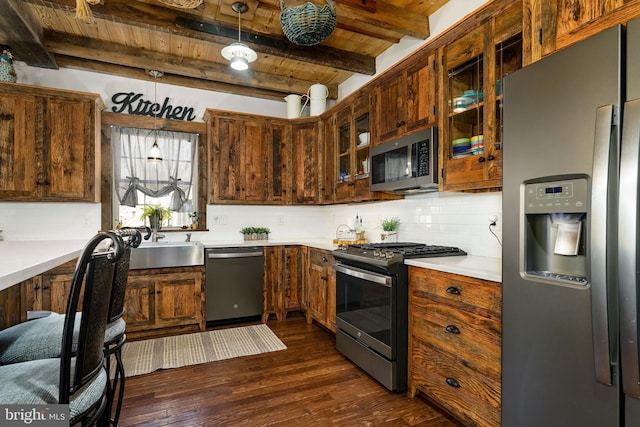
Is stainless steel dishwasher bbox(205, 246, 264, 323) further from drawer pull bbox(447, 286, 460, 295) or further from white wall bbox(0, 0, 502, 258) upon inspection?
drawer pull bbox(447, 286, 460, 295)

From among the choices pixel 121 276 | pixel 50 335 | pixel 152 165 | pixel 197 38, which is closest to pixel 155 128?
pixel 152 165

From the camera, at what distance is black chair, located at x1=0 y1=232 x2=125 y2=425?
32.8 inches

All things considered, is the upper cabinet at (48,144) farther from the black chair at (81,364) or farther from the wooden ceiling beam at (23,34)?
the black chair at (81,364)

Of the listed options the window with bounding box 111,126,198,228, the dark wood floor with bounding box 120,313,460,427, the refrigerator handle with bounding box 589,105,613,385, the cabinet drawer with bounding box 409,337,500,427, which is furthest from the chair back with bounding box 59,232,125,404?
the window with bounding box 111,126,198,228

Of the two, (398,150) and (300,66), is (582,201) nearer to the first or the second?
(398,150)

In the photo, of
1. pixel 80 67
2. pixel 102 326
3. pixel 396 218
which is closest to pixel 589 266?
pixel 102 326

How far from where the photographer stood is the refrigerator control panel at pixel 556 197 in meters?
1.24

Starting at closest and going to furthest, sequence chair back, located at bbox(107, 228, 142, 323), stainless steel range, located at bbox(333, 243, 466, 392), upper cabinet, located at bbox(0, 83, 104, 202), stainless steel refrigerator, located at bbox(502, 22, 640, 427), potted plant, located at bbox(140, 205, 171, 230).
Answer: stainless steel refrigerator, located at bbox(502, 22, 640, 427) → chair back, located at bbox(107, 228, 142, 323) → stainless steel range, located at bbox(333, 243, 466, 392) → upper cabinet, located at bbox(0, 83, 104, 202) → potted plant, located at bbox(140, 205, 171, 230)

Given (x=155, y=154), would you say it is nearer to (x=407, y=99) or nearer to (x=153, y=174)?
(x=153, y=174)

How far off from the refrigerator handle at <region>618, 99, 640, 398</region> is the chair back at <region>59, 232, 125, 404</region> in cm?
152

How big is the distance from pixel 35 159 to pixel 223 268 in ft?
6.89

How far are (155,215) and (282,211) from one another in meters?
1.58

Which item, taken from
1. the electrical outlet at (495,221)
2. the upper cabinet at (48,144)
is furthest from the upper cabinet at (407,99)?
the upper cabinet at (48,144)

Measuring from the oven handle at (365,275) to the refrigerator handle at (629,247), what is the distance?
1.29 m
